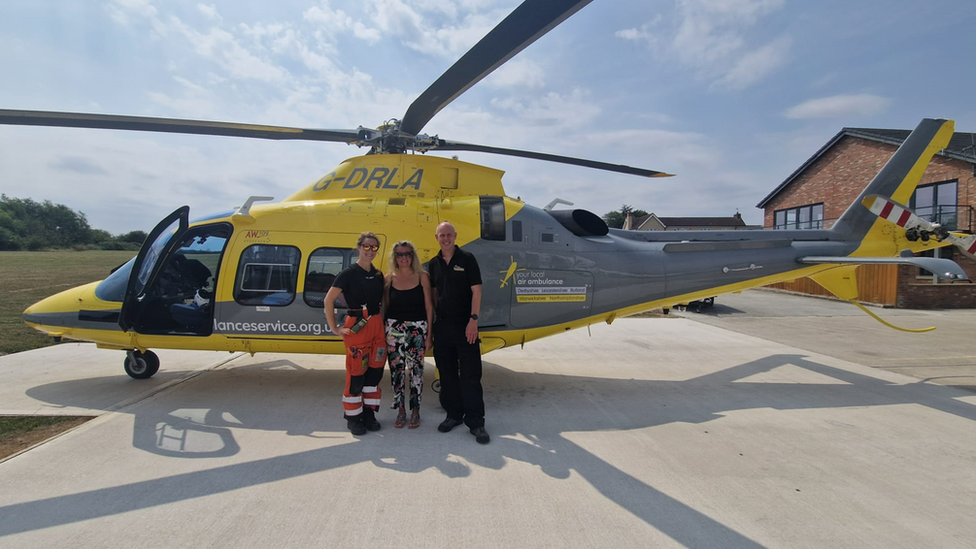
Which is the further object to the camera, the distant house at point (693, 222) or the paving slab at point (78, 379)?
the distant house at point (693, 222)

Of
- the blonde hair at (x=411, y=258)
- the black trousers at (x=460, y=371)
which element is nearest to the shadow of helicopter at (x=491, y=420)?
the black trousers at (x=460, y=371)

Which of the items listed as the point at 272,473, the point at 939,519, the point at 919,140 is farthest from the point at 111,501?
the point at 919,140

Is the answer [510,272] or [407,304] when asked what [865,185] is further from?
Answer: [407,304]

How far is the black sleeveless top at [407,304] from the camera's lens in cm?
393

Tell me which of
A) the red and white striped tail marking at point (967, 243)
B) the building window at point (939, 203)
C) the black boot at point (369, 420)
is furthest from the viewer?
the building window at point (939, 203)

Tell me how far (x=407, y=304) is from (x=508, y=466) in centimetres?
164

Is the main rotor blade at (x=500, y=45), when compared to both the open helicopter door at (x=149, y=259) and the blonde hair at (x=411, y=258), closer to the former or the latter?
the blonde hair at (x=411, y=258)

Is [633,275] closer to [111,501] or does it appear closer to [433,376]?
[433,376]

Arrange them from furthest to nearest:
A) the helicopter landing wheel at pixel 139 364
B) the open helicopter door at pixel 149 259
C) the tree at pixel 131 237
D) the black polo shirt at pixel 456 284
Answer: the tree at pixel 131 237 < the helicopter landing wheel at pixel 139 364 < the open helicopter door at pixel 149 259 < the black polo shirt at pixel 456 284

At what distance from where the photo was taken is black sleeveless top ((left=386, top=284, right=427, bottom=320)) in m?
3.93

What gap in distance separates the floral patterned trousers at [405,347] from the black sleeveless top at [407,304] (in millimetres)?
48

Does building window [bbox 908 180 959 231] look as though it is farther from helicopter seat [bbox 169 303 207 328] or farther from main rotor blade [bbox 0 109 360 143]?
helicopter seat [bbox 169 303 207 328]

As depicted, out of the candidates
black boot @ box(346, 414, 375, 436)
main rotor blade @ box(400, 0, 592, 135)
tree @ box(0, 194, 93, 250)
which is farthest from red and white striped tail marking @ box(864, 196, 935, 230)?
tree @ box(0, 194, 93, 250)

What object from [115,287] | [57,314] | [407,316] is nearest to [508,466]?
[407,316]
